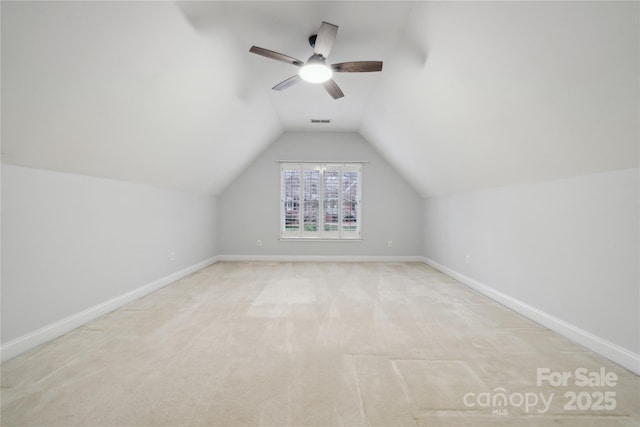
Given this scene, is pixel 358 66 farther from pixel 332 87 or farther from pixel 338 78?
pixel 338 78

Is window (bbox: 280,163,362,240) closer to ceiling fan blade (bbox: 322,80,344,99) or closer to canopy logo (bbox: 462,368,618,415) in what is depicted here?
ceiling fan blade (bbox: 322,80,344,99)

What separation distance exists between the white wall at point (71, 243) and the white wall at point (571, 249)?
4.33 m

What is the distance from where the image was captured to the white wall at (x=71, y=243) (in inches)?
82.4

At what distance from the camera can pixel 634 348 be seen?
1938 millimetres

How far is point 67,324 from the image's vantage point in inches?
97.8

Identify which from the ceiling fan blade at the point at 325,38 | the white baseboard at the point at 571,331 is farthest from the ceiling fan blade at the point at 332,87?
the white baseboard at the point at 571,331

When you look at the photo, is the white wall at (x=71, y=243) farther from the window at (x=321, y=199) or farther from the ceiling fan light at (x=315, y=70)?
the window at (x=321, y=199)

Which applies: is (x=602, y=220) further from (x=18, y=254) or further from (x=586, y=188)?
(x=18, y=254)

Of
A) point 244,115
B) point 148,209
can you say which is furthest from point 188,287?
point 244,115

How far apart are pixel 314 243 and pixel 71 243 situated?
4253 mm

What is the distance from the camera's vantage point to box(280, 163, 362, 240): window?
20.7 feet

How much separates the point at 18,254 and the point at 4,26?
1.53m

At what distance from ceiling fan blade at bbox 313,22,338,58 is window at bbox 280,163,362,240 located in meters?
3.73

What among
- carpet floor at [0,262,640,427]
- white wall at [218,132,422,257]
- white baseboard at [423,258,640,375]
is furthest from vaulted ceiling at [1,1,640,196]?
white wall at [218,132,422,257]
